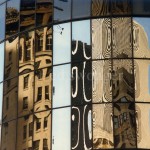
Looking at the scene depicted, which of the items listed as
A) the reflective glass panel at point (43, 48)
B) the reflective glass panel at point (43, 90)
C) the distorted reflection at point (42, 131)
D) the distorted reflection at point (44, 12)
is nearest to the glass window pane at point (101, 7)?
the distorted reflection at point (44, 12)

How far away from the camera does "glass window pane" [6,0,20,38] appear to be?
31.8 metres

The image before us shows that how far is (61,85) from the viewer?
2941 cm

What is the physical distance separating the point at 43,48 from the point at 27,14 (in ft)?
7.54

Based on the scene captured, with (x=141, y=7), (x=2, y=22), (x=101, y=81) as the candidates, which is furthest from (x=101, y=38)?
(x=2, y=22)

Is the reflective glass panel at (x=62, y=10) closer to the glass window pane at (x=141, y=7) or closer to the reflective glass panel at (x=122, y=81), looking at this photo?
the glass window pane at (x=141, y=7)

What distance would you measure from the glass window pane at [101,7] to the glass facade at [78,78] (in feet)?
0.17

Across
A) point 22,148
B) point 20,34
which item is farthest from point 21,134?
point 20,34

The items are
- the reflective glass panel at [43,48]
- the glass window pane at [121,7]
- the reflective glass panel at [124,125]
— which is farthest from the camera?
the reflective glass panel at [43,48]

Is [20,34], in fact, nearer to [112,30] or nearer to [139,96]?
[112,30]

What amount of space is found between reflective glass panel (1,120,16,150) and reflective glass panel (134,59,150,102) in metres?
6.80

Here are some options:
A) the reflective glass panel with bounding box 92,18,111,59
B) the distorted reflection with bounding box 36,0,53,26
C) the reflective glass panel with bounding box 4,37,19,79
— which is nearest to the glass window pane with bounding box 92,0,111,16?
the reflective glass panel with bounding box 92,18,111,59

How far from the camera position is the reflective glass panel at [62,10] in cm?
3028

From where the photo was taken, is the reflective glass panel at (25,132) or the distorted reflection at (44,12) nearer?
the reflective glass panel at (25,132)

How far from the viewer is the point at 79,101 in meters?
28.8
